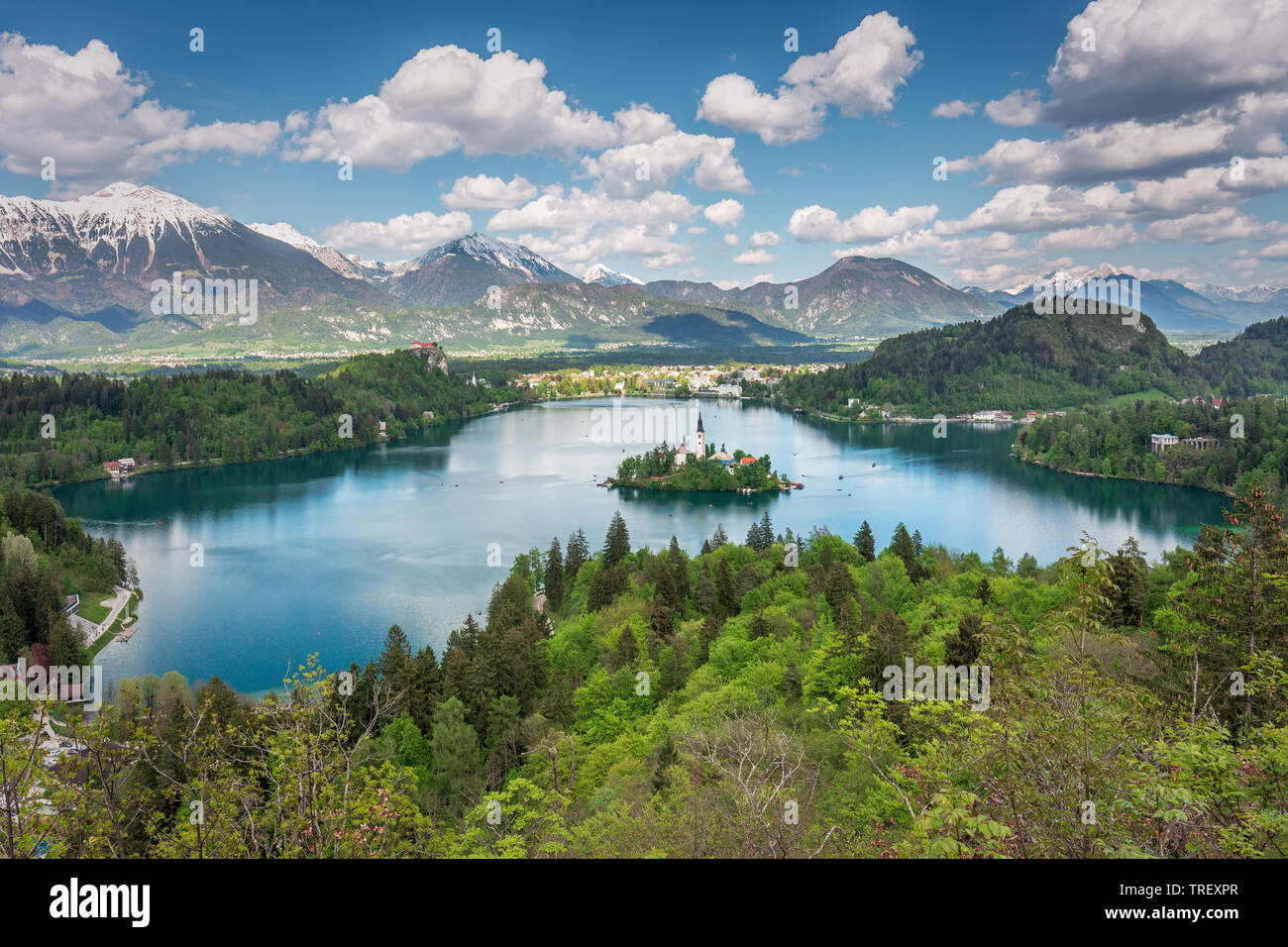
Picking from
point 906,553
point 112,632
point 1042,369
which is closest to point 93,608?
point 112,632

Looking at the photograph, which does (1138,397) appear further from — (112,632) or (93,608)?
(93,608)

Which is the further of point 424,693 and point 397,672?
point 424,693

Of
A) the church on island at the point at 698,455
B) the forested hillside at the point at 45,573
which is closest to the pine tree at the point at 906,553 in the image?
the forested hillside at the point at 45,573

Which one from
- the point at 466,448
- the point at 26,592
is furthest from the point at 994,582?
the point at 466,448

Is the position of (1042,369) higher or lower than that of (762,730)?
higher

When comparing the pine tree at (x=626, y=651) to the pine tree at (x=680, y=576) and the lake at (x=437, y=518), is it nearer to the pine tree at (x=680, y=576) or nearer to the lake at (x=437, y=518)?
the pine tree at (x=680, y=576)

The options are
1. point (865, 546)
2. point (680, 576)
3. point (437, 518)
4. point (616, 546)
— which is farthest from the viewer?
point (437, 518)
